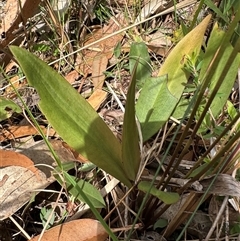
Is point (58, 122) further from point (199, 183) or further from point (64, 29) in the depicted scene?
point (64, 29)

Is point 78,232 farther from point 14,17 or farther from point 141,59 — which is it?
point 14,17

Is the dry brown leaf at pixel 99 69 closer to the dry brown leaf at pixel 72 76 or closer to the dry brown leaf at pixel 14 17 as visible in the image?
the dry brown leaf at pixel 72 76

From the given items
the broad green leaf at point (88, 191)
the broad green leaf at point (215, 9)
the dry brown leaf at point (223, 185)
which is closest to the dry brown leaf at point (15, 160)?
the broad green leaf at point (88, 191)

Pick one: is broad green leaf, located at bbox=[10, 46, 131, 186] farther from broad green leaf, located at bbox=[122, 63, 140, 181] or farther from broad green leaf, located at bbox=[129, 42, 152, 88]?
broad green leaf, located at bbox=[129, 42, 152, 88]

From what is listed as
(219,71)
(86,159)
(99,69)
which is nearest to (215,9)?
(219,71)

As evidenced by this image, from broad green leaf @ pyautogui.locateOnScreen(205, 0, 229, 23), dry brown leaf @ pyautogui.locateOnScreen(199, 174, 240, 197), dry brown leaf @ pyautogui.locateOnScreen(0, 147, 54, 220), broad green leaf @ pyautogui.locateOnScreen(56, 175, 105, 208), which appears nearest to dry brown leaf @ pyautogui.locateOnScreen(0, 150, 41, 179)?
dry brown leaf @ pyautogui.locateOnScreen(0, 147, 54, 220)

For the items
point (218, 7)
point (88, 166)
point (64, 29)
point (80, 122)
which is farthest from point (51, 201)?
point (218, 7)
